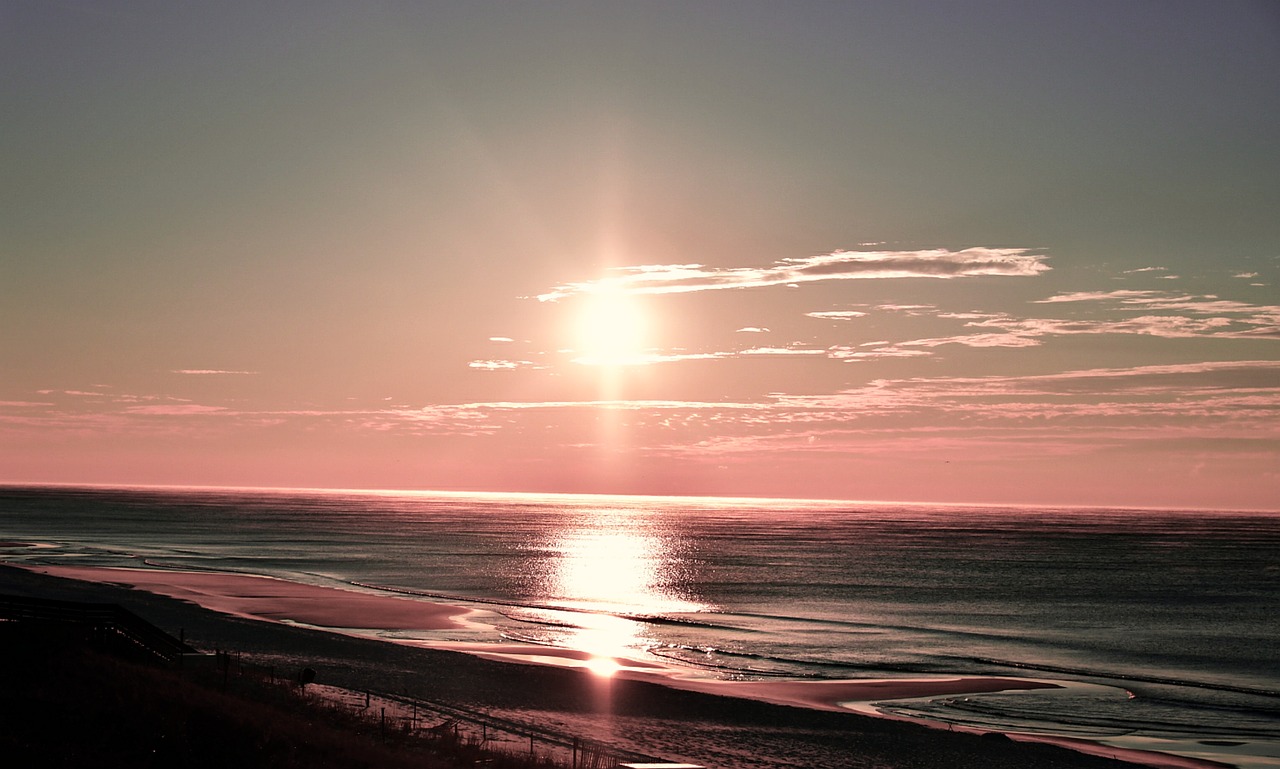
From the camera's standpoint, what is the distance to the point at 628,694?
44438mm

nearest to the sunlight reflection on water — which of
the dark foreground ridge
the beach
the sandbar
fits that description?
the beach

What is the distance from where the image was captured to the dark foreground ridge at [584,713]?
2695 centimetres

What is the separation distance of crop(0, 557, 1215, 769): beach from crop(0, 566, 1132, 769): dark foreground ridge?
0.25ft

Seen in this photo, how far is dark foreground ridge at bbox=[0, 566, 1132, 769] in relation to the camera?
88.4 feet

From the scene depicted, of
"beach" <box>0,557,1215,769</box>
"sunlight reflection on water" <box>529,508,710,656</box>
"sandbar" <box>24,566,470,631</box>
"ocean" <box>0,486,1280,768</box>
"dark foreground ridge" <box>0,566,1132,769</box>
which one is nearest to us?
"dark foreground ridge" <box>0,566,1132,769</box>

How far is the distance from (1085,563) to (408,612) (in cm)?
10797

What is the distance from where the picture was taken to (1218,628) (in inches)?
2899

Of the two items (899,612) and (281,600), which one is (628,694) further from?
(281,600)

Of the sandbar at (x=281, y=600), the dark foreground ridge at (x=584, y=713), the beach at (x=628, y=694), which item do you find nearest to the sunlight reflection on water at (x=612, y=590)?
the beach at (x=628, y=694)

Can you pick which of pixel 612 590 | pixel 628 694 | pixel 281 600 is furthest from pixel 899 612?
pixel 281 600

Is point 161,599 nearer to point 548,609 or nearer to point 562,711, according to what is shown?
point 548,609

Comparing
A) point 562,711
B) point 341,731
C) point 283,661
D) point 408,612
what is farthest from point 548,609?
point 341,731

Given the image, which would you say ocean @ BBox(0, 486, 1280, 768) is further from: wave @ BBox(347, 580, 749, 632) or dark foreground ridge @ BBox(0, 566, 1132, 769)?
dark foreground ridge @ BBox(0, 566, 1132, 769)

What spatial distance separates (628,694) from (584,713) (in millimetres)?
4576
